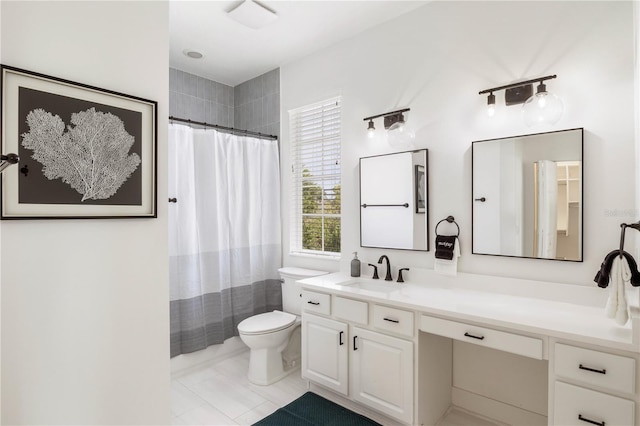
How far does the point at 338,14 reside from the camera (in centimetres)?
256

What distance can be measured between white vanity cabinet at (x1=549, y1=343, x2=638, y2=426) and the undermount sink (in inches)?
40.3

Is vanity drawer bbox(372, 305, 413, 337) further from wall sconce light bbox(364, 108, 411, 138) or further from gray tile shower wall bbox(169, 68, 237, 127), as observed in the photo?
gray tile shower wall bbox(169, 68, 237, 127)

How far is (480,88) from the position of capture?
2219 millimetres

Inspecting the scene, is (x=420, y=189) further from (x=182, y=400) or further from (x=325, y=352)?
(x=182, y=400)

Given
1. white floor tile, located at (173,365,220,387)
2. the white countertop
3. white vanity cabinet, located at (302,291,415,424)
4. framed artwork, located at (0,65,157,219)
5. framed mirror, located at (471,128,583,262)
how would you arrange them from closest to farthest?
1. framed artwork, located at (0,65,157,219)
2. the white countertop
3. framed mirror, located at (471,128,583,262)
4. white vanity cabinet, located at (302,291,415,424)
5. white floor tile, located at (173,365,220,387)

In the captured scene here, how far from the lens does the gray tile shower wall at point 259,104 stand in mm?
3516

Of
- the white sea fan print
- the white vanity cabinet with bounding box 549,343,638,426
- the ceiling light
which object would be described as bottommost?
the white vanity cabinet with bounding box 549,343,638,426

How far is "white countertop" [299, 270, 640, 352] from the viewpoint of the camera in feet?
4.96

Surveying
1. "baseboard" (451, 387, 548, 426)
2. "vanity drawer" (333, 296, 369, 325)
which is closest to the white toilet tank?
"vanity drawer" (333, 296, 369, 325)

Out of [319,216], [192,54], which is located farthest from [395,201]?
[192,54]

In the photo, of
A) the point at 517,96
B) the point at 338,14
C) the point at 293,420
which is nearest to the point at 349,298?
the point at 293,420

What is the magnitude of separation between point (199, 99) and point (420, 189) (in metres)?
2.57

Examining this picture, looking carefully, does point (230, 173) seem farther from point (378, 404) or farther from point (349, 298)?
point (378, 404)

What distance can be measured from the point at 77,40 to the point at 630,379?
8.47 feet
